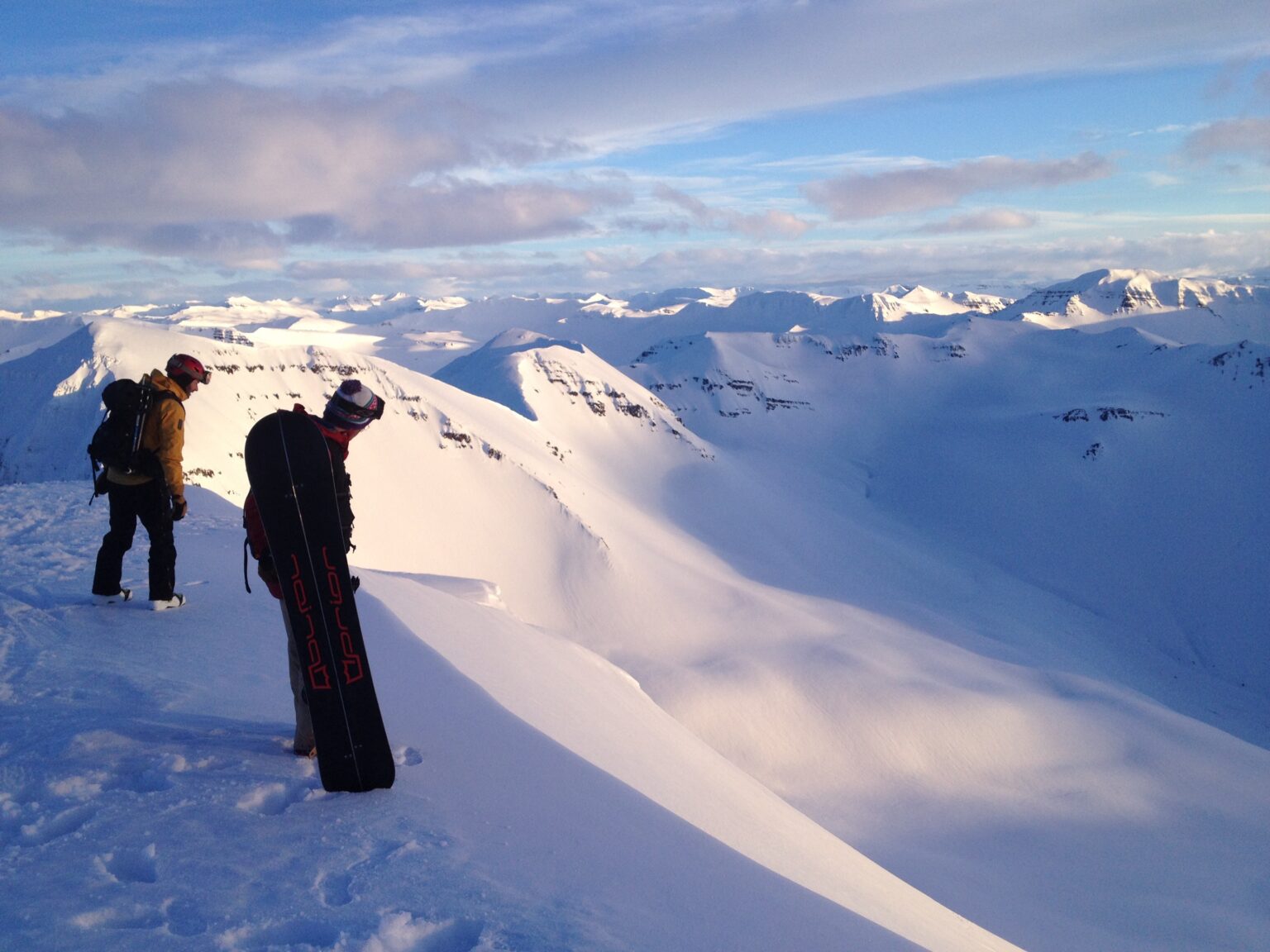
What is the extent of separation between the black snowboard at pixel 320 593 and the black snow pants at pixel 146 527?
13.7ft

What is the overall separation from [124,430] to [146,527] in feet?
3.66

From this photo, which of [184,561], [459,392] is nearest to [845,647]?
[184,561]

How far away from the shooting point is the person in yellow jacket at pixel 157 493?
8453 mm

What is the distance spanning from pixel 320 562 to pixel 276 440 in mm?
926

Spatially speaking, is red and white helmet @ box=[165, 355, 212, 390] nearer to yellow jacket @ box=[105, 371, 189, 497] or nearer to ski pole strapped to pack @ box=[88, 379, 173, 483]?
yellow jacket @ box=[105, 371, 189, 497]

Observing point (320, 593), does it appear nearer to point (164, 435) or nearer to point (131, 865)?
point (131, 865)

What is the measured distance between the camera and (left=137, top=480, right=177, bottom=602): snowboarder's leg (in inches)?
339

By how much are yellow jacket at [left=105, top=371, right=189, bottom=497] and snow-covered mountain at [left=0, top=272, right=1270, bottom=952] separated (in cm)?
158

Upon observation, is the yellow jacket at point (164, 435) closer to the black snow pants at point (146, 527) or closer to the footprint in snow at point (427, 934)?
the black snow pants at point (146, 527)

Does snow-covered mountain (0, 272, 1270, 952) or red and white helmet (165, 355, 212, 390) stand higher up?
red and white helmet (165, 355, 212, 390)

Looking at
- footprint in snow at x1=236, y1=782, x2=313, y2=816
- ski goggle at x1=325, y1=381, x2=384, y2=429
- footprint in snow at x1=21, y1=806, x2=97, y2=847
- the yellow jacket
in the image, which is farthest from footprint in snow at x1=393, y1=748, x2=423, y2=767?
the yellow jacket

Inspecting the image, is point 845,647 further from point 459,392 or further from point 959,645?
point 459,392

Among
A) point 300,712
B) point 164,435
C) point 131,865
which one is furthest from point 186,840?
point 164,435

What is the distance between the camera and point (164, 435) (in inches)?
333
